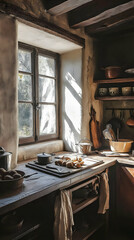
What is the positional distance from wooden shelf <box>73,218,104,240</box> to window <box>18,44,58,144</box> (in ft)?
3.68

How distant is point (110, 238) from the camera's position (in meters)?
2.19

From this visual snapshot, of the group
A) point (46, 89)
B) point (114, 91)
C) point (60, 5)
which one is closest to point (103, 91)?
point (114, 91)

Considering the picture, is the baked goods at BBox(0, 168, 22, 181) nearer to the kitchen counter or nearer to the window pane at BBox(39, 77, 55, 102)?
the kitchen counter

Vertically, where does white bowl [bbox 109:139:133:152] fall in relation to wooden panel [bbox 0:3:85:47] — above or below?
below

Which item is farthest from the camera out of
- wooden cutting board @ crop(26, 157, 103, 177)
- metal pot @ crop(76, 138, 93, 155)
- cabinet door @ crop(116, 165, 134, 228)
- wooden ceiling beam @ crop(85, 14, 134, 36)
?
metal pot @ crop(76, 138, 93, 155)

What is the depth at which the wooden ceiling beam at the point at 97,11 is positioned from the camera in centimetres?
196

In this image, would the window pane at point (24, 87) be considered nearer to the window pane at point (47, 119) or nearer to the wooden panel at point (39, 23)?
the window pane at point (47, 119)

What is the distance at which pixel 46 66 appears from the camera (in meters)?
2.70

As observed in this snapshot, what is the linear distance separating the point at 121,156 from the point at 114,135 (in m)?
0.38

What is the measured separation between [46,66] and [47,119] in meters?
0.70

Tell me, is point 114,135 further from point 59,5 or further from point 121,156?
point 59,5

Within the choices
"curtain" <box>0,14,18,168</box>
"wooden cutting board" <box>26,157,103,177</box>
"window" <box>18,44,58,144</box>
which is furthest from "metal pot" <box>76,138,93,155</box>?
"curtain" <box>0,14,18,168</box>

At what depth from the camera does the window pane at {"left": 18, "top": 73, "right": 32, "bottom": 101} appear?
7.77ft

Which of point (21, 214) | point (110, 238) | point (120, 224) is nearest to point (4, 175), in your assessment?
point (21, 214)
